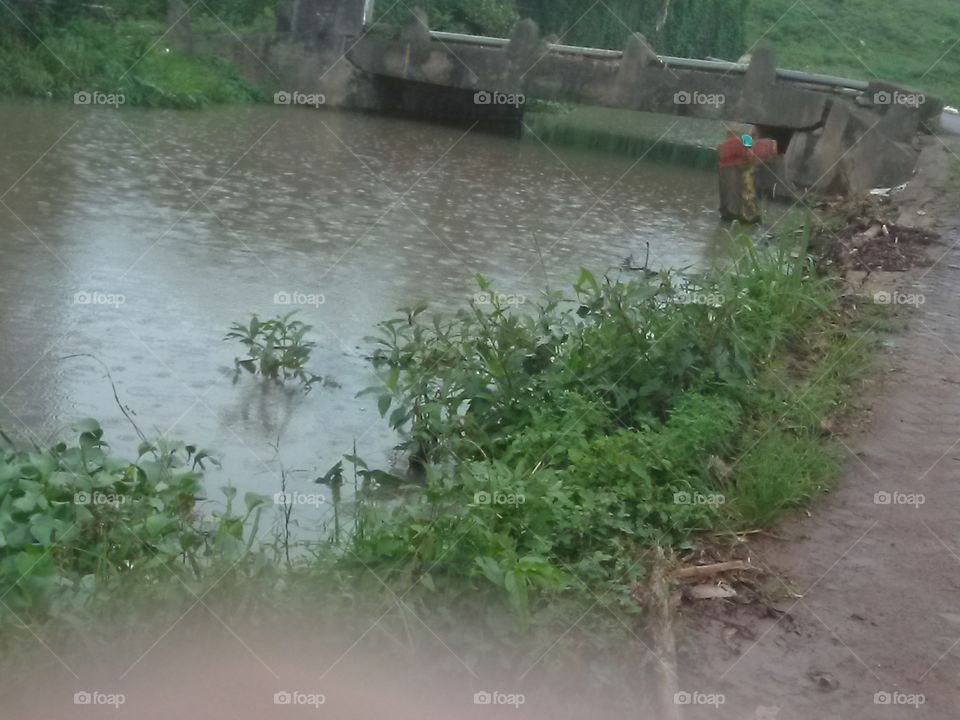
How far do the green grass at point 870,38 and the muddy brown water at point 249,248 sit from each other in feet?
6.19

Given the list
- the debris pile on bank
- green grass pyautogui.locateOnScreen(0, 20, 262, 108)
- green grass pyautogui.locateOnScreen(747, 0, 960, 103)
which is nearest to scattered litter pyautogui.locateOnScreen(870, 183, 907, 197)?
the debris pile on bank

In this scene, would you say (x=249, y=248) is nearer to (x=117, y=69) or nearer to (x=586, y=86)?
(x=117, y=69)

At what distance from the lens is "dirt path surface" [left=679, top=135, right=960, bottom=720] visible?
2723 mm

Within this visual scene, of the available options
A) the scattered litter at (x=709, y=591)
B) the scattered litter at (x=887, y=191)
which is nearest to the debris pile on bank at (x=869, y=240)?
the scattered litter at (x=887, y=191)

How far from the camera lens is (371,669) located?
103 inches

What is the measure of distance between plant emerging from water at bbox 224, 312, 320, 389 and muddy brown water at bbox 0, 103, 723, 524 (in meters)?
0.08

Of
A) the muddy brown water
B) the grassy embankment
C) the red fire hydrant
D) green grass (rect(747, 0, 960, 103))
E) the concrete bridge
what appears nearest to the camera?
→ the grassy embankment

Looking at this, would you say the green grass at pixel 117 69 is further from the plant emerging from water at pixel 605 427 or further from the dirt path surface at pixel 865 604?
the dirt path surface at pixel 865 604

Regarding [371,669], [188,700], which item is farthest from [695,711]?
[188,700]

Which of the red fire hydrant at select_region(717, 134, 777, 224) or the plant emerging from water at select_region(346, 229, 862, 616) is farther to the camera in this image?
the red fire hydrant at select_region(717, 134, 777, 224)

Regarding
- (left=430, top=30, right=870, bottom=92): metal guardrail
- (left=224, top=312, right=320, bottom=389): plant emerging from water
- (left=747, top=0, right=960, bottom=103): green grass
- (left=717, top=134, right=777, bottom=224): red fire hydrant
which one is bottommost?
(left=224, top=312, right=320, bottom=389): plant emerging from water

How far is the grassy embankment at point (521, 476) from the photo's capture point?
286 centimetres

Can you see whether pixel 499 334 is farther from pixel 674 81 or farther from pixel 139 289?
pixel 674 81

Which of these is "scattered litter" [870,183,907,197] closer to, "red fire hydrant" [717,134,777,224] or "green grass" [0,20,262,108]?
"red fire hydrant" [717,134,777,224]
